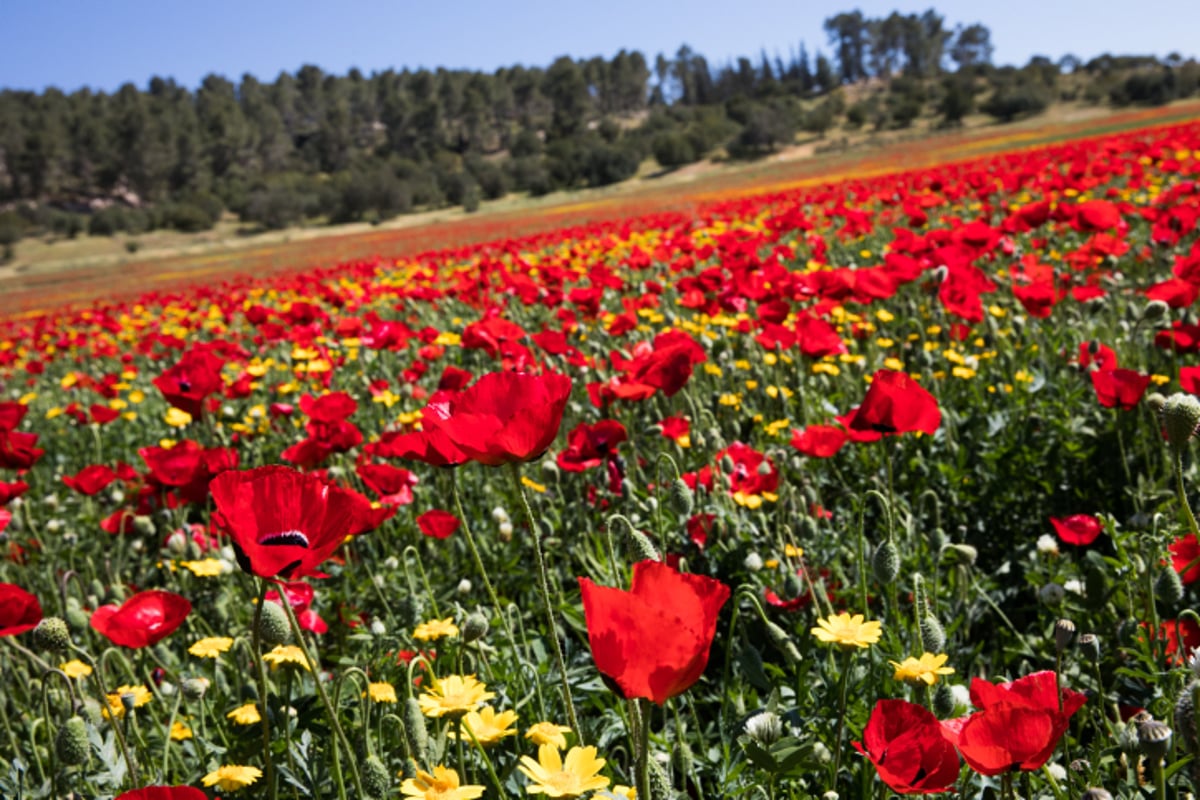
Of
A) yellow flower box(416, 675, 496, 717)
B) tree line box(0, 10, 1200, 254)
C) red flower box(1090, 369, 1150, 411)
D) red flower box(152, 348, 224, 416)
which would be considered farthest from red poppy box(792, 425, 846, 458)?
tree line box(0, 10, 1200, 254)

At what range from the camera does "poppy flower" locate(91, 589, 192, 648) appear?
160cm

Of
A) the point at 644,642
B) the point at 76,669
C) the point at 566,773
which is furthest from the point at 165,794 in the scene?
the point at 76,669

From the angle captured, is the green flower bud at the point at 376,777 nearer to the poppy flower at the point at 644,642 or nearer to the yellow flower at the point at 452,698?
the yellow flower at the point at 452,698

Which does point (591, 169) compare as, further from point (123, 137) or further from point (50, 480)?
point (50, 480)

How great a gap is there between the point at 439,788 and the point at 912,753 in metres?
0.56

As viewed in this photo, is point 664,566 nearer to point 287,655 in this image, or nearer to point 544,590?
point 544,590

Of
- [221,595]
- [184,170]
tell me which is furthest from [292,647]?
[184,170]

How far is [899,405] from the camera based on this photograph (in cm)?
175

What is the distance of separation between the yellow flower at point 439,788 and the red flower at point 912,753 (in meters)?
0.47

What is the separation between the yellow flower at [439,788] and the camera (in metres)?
1.01

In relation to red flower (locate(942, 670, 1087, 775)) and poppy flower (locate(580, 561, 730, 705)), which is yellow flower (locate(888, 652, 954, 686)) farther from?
poppy flower (locate(580, 561, 730, 705))

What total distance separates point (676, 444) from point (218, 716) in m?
1.66

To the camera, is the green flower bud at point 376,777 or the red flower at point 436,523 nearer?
the green flower bud at point 376,777

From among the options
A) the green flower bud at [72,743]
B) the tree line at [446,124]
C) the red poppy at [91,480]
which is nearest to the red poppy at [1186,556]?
the green flower bud at [72,743]
